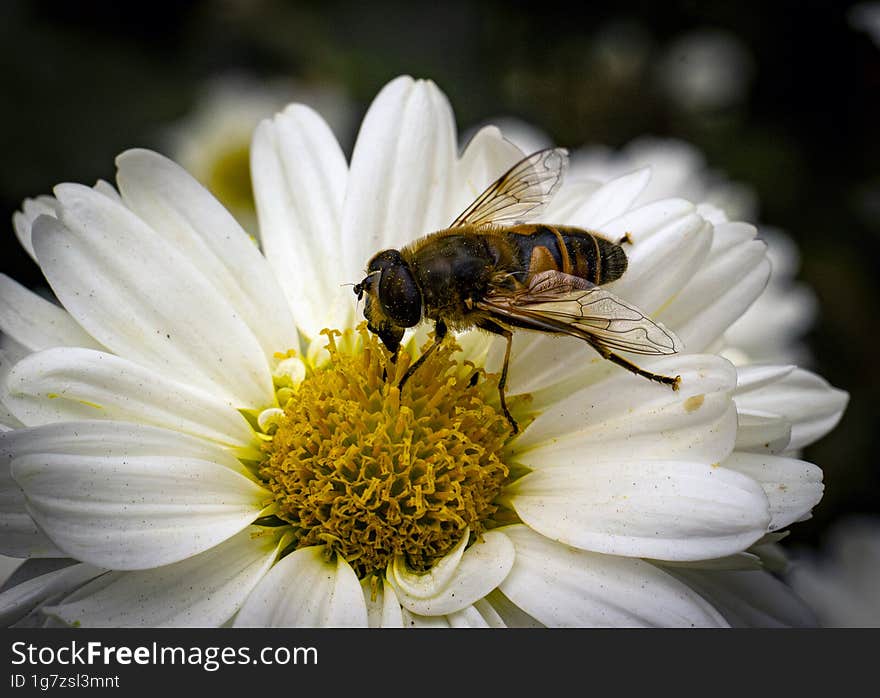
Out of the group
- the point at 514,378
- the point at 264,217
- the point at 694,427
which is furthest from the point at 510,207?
the point at 694,427

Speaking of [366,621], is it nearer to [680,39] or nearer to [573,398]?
[573,398]

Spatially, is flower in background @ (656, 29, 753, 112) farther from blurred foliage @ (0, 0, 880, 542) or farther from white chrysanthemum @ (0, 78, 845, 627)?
white chrysanthemum @ (0, 78, 845, 627)

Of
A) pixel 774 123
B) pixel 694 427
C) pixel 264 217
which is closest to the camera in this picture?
pixel 694 427

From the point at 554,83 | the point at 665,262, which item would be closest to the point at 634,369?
the point at 665,262

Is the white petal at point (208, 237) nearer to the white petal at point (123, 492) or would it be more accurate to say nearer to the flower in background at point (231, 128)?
the white petal at point (123, 492)

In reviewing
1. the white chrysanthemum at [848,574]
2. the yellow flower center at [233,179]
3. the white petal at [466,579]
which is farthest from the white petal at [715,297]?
the yellow flower center at [233,179]

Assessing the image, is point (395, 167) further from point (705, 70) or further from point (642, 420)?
point (705, 70)
